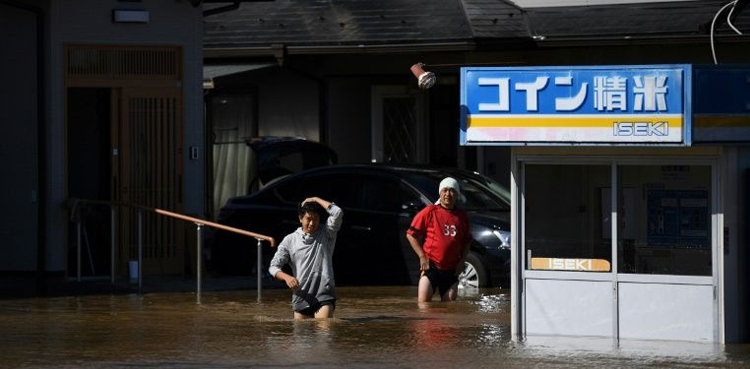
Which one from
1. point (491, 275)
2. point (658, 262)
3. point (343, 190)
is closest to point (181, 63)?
point (343, 190)

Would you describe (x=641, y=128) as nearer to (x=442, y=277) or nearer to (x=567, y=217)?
(x=567, y=217)

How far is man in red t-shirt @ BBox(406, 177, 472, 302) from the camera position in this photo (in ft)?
53.0

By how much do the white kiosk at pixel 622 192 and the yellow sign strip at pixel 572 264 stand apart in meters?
0.01

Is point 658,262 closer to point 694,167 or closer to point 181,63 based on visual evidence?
point 694,167

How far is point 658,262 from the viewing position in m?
13.3

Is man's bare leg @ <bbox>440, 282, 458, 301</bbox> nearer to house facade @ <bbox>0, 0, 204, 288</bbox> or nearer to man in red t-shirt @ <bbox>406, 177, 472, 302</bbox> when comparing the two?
man in red t-shirt @ <bbox>406, 177, 472, 302</bbox>

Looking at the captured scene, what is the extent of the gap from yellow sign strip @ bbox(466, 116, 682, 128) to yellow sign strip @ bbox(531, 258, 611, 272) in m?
1.32

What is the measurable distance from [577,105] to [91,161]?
29.7 ft

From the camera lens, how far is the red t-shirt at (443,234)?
16141mm

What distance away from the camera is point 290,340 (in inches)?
515

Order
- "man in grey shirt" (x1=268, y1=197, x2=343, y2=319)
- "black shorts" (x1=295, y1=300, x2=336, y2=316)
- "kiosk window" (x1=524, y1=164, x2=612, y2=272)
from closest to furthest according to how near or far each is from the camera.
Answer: "kiosk window" (x1=524, y1=164, x2=612, y2=272)
"man in grey shirt" (x1=268, y1=197, x2=343, y2=319)
"black shorts" (x1=295, y1=300, x2=336, y2=316)

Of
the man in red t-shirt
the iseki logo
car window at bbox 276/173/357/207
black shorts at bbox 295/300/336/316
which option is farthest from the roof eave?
the iseki logo

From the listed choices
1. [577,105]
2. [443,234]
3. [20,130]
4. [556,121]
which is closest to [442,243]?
[443,234]

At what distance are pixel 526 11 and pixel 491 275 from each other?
27.3 ft
